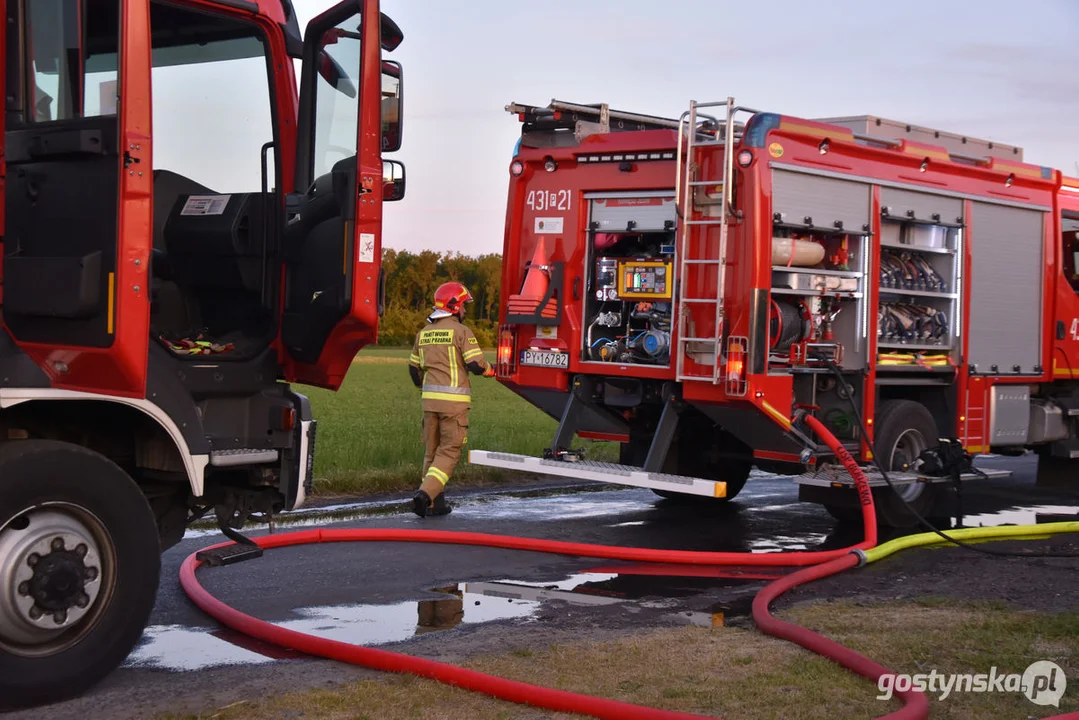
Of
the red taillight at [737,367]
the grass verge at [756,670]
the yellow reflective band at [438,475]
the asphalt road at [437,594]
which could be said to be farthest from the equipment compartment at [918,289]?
the grass verge at [756,670]

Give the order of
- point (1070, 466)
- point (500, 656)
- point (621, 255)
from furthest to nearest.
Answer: point (1070, 466) → point (621, 255) → point (500, 656)

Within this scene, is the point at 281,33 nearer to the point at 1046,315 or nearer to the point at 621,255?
the point at 621,255

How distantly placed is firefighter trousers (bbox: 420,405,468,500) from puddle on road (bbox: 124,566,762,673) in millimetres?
2017

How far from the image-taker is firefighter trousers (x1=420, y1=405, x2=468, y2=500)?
9578mm

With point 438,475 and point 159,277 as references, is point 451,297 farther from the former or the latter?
point 159,277

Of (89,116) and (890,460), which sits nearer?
(89,116)

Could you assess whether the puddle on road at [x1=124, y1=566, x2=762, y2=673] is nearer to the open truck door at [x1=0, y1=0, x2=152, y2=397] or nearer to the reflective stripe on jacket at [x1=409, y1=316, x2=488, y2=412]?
the open truck door at [x1=0, y1=0, x2=152, y2=397]

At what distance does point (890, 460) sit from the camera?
10039mm

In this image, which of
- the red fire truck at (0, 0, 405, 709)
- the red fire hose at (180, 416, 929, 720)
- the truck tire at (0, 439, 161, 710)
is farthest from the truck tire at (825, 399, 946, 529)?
the truck tire at (0, 439, 161, 710)

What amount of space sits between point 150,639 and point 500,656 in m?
1.62

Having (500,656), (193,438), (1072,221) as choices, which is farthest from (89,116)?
(1072,221)

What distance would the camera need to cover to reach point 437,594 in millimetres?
7086

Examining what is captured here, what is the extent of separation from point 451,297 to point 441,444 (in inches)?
45.8

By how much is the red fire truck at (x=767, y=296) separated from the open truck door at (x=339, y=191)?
3360 mm
